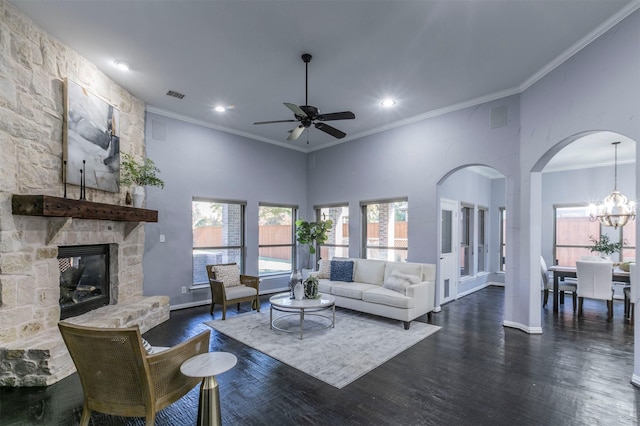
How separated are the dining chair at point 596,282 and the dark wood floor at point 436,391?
1.24 meters

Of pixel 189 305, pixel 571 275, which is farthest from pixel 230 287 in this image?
pixel 571 275

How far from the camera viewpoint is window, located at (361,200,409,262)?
6059 mm

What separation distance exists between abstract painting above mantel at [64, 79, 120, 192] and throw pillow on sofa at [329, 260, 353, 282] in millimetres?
3769

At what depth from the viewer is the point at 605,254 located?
6.74 metres

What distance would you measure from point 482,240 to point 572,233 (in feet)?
6.91

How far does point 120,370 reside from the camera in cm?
187

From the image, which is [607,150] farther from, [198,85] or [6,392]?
[6,392]

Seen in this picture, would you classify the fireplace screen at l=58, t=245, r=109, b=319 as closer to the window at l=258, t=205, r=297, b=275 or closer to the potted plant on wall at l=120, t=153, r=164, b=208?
the potted plant on wall at l=120, t=153, r=164, b=208

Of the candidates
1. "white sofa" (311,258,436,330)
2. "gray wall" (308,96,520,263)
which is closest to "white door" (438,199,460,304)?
"gray wall" (308,96,520,263)

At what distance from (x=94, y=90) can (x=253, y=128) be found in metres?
2.84

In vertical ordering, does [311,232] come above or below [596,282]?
above

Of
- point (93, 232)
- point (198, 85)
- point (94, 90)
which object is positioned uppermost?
point (198, 85)

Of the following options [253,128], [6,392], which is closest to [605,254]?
[253,128]

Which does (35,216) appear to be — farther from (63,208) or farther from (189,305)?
(189,305)
